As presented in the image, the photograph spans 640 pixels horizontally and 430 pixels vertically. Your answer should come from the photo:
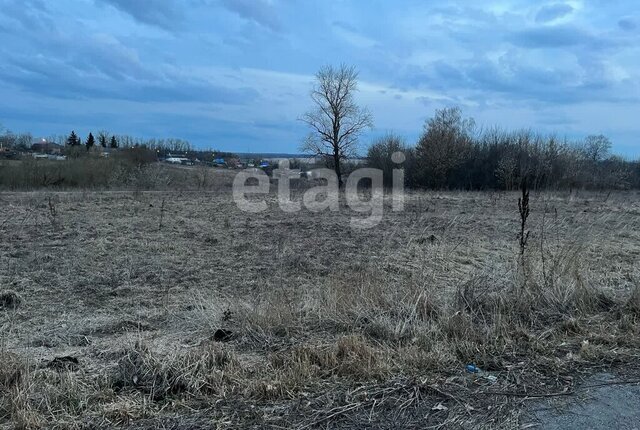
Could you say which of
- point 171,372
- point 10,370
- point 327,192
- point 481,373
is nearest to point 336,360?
point 481,373

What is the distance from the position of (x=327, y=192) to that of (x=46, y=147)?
55.2 meters

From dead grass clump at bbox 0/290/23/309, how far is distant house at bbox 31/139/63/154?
6143cm

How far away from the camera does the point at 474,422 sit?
9.04 feet

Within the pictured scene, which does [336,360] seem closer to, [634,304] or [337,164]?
[634,304]

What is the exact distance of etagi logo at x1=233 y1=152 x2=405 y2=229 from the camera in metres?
20.8

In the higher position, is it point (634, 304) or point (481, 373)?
point (634, 304)

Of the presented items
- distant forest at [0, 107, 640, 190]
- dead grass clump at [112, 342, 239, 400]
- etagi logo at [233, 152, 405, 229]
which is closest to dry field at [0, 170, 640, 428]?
dead grass clump at [112, 342, 239, 400]

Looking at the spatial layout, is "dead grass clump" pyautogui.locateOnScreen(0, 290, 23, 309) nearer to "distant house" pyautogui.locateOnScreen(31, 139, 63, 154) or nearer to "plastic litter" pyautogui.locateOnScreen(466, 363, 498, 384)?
"plastic litter" pyautogui.locateOnScreen(466, 363, 498, 384)

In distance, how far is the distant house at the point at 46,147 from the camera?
205ft

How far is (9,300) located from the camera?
6.62m

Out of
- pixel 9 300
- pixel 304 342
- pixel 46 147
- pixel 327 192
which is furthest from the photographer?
pixel 46 147

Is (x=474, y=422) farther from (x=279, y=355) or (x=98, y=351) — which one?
(x=98, y=351)

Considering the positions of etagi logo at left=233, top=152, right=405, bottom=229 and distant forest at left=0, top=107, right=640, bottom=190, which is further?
distant forest at left=0, top=107, right=640, bottom=190

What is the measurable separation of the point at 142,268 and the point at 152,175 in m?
41.4
